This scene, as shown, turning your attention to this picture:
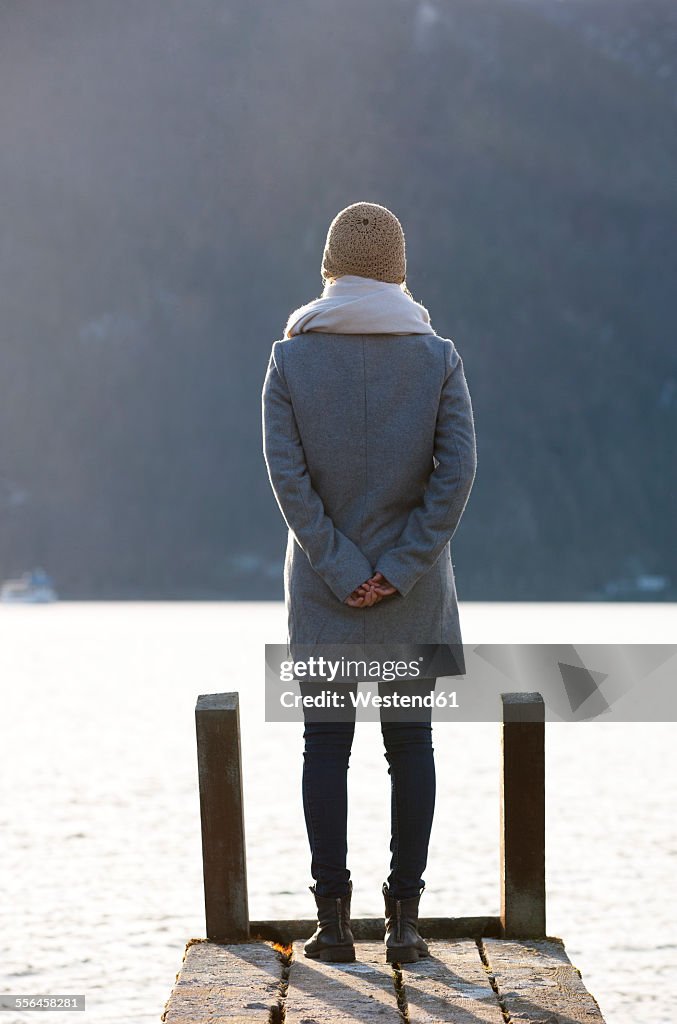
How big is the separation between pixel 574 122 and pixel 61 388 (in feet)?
194

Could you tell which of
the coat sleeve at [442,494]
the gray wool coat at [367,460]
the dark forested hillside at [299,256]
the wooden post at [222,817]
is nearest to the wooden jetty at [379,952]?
the wooden post at [222,817]

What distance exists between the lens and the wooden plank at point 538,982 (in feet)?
9.46

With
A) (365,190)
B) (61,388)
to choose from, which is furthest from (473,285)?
(61,388)

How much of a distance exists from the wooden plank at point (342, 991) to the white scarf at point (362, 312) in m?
1.44

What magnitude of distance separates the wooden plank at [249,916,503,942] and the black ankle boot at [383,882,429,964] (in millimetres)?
261

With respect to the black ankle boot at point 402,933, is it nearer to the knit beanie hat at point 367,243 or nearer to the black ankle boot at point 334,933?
the black ankle boot at point 334,933

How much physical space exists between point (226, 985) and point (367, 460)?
120cm

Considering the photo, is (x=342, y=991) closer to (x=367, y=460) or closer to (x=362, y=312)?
(x=367, y=460)

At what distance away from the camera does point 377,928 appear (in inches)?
142

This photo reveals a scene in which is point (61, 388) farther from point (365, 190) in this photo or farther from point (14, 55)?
point (14, 55)

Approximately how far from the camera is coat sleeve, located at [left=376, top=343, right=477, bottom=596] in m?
3.24

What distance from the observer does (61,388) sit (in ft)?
382

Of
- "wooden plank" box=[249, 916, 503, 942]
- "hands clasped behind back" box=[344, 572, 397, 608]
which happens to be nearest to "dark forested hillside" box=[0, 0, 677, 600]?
"wooden plank" box=[249, 916, 503, 942]

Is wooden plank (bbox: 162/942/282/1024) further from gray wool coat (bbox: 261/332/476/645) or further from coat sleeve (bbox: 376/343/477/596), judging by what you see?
coat sleeve (bbox: 376/343/477/596)
